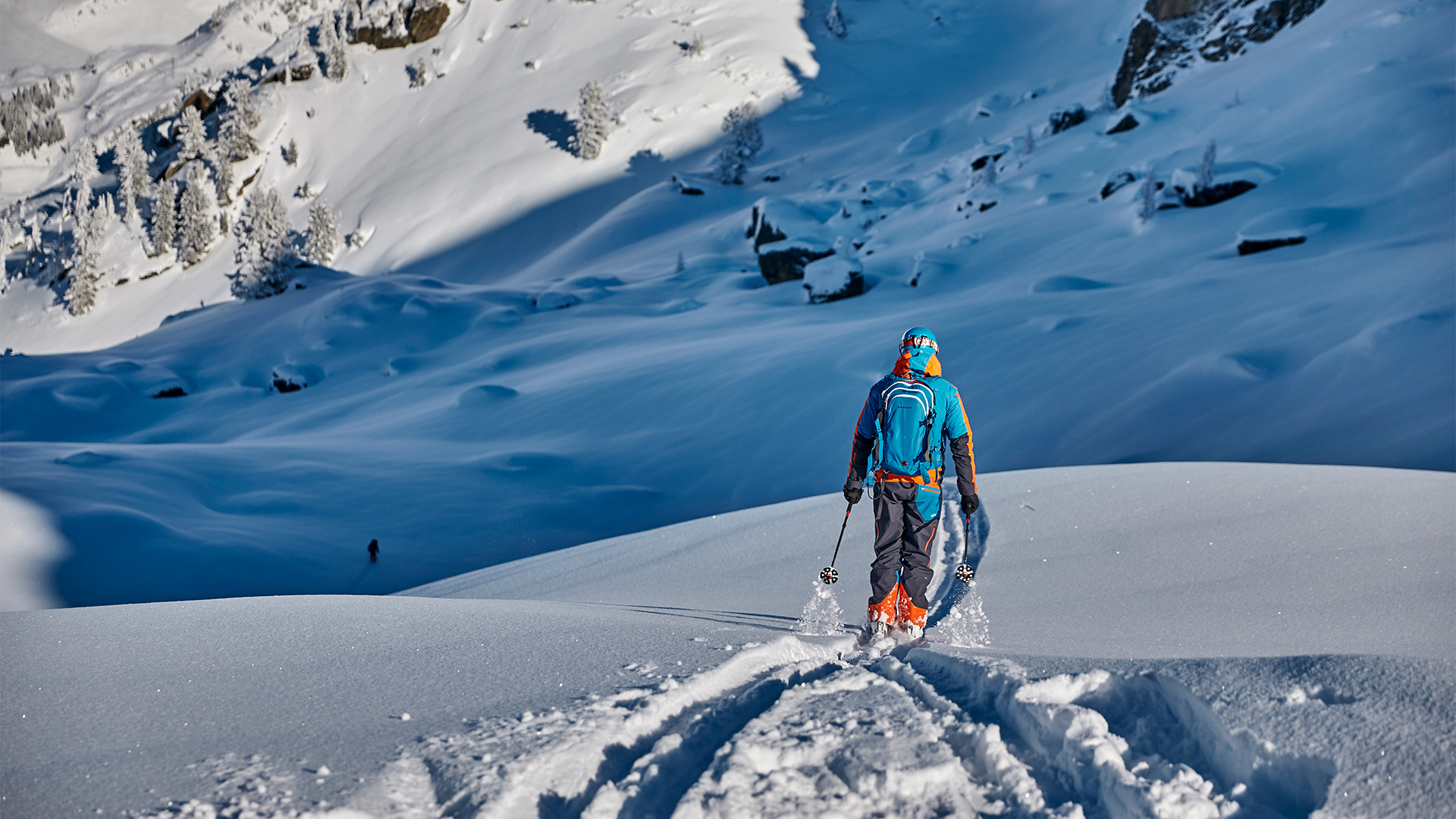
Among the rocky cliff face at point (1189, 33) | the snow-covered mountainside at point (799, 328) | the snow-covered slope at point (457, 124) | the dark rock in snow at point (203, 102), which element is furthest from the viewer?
the dark rock in snow at point (203, 102)

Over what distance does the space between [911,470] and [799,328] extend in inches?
462

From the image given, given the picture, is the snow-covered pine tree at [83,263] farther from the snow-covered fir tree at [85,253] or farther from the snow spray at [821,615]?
the snow spray at [821,615]

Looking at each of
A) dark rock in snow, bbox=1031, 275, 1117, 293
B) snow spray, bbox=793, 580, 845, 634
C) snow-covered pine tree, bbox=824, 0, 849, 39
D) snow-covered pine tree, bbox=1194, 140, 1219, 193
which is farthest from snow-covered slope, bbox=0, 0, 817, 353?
snow spray, bbox=793, 580, 845, 634

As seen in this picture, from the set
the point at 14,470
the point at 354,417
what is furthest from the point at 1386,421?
the point at 354,417

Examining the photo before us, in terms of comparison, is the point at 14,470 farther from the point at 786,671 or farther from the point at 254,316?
the point at 254,316

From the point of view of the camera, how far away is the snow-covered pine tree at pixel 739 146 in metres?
44.1

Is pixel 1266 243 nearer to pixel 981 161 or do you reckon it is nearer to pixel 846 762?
pixel 846 762

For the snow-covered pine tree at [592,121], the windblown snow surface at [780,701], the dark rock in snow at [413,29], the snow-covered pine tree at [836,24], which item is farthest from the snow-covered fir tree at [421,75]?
the windblown snow surface at [780,701]

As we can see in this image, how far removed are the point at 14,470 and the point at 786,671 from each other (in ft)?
30.9

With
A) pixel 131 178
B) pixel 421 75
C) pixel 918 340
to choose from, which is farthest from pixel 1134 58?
pixel 131 178

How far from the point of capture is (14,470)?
8102 millimetres

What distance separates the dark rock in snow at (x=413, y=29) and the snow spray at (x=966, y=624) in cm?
7711

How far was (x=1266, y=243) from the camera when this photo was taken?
12508mm

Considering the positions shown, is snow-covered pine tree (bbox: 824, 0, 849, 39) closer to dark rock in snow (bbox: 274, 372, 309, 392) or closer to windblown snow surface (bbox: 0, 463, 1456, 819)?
dark rock in snow (bbox: 274, 372, 309, 392)
